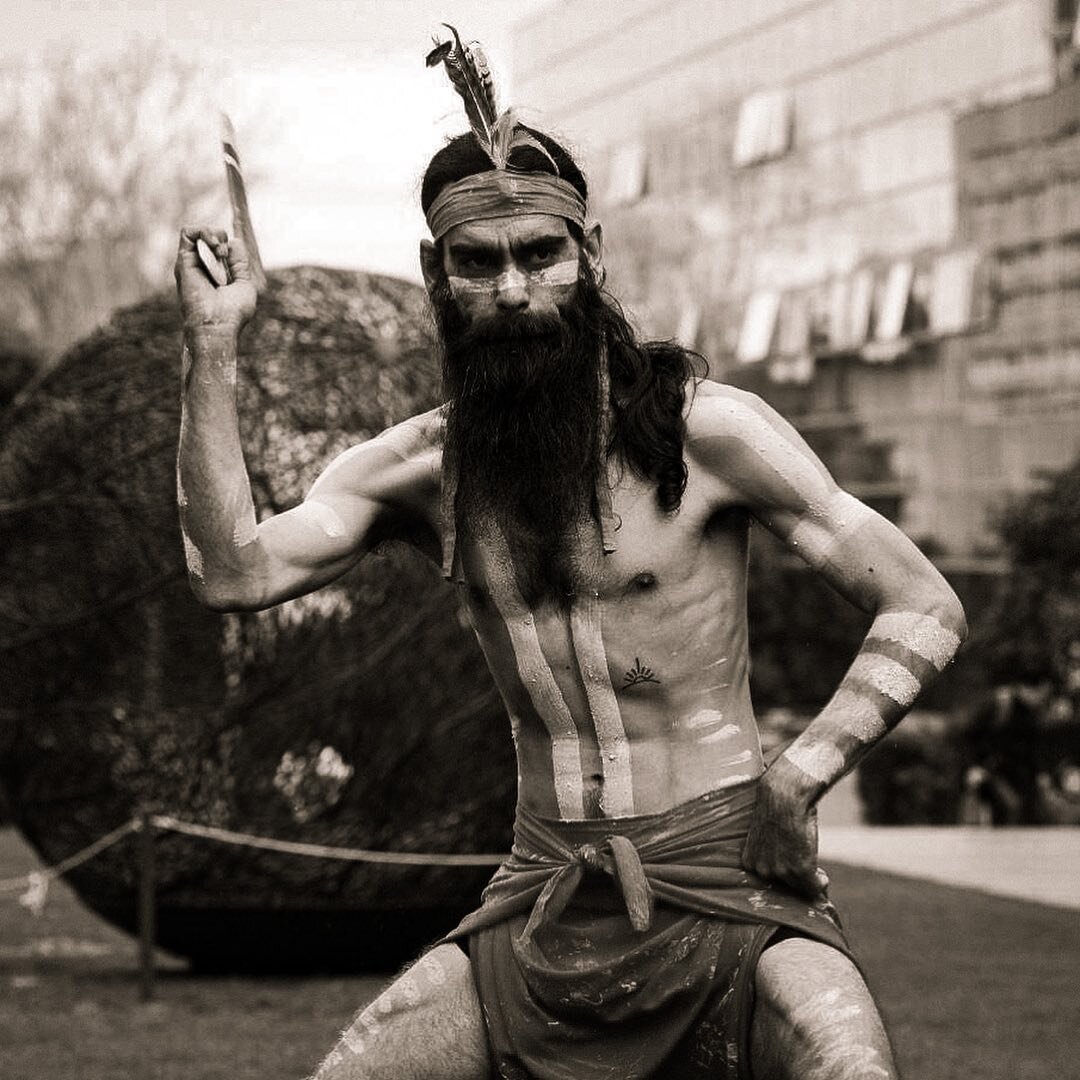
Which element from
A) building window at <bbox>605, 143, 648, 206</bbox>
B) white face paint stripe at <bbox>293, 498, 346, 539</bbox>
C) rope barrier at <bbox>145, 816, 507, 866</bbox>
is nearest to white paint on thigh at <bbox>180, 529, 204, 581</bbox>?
white face paint stripe at <bbox>293, 498, 346, 539</bbox>

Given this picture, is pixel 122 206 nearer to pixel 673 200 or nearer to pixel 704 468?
pixel 673 200

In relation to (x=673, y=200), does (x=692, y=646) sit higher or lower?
lower

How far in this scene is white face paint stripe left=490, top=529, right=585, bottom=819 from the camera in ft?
12.1

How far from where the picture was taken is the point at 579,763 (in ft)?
12.1

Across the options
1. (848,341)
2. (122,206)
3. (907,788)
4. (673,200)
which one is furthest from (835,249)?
(907,788)

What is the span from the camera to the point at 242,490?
11.8 ft

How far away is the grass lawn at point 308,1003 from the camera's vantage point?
7957 millimetres

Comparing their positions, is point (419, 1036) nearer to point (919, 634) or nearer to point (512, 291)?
point (919, 634)

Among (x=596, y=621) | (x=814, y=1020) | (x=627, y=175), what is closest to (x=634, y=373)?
(x=596, y=621)

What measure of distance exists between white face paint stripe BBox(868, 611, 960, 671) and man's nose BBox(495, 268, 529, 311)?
73cm

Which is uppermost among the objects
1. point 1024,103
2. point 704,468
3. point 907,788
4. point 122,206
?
point 1024,103

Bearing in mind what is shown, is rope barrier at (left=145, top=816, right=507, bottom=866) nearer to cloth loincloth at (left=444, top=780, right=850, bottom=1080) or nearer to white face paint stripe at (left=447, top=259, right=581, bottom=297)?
cloth loincloth at (left=444, top=780, right=850, bottom=1080)

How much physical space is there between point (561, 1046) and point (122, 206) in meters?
31.8

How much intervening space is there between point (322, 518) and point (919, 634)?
0.97 meters
